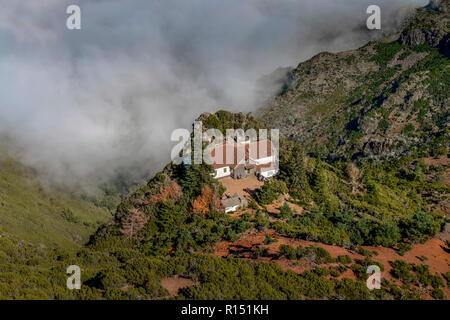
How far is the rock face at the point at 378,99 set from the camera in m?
128

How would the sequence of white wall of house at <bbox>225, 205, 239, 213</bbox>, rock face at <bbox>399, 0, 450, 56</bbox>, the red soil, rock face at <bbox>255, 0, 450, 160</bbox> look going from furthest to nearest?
1. rock face at <bbox>399, 0, 450, 56</bbox>
2. rock face at <bbox>255, 0, 450, 160</bbox>
3. white wall of house at <bbox>225, 205, 239, 213</bbox>
4. the red soil

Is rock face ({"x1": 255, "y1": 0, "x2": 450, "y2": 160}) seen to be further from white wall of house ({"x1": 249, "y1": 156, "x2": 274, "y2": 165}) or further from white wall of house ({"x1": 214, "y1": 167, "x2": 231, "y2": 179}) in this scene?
white wall of house ({"x1": 214, "y1": 167, "x2": 231, "y2": 179})

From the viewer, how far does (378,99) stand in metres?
156

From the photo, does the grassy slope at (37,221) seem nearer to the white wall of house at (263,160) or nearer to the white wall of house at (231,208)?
the white wall of house at (263,160)

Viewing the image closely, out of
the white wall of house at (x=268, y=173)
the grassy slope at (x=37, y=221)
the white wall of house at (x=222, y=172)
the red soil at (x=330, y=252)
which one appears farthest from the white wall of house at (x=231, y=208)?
the grassy slope at (x=37, y=221)

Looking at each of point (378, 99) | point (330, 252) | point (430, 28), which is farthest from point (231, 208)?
point (430, 28)

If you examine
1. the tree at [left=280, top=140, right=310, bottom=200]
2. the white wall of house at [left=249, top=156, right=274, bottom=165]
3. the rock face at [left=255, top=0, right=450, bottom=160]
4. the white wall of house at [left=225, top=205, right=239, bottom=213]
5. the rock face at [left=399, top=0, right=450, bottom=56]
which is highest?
the rock face at [left=399, top=0, right=450, bottom=56]

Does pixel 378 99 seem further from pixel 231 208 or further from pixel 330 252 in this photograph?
pixel 330 252

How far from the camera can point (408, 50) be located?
173875 mm

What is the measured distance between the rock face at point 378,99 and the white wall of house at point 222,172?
77.0m

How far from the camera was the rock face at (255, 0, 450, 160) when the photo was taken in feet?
418

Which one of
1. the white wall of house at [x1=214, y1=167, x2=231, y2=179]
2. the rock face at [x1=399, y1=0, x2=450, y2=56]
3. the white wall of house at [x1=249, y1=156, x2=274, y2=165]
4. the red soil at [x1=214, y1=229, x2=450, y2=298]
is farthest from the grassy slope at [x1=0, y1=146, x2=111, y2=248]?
the rock face at [x1=399, y1=0, x2=450, y2=56]

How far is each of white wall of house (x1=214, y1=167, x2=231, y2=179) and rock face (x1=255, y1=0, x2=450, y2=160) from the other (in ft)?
253
